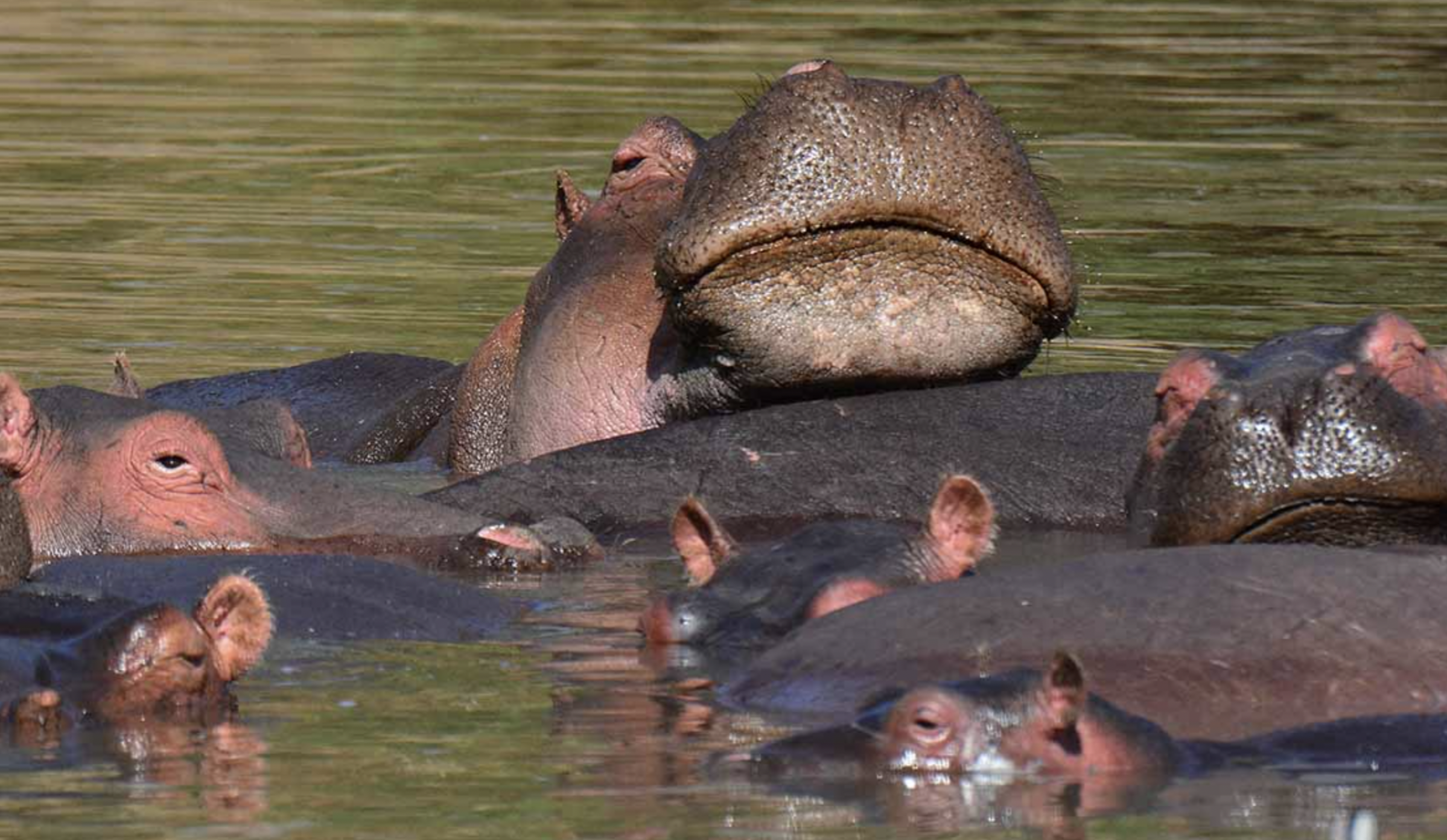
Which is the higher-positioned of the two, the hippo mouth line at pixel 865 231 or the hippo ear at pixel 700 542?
the hippo mouth line at pixel 865 231

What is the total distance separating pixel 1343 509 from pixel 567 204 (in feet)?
10.5

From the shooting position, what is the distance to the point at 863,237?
702 centimetres

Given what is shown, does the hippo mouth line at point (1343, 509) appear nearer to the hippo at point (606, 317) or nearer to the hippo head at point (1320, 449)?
the hippo head at point (1320, 449)

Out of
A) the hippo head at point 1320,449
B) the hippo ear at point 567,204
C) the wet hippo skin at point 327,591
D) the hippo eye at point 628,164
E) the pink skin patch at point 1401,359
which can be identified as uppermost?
the hippo eye at point 628,164

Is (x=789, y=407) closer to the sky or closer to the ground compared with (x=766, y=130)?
closer to the ground

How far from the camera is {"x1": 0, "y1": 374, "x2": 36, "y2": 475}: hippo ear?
6.73 m

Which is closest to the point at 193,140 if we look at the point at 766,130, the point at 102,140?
the point at 102,140

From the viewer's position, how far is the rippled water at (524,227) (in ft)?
14.4

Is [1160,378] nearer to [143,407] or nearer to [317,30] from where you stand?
[143,407]

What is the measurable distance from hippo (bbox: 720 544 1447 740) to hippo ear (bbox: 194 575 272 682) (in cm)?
77

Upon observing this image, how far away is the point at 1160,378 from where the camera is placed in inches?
248

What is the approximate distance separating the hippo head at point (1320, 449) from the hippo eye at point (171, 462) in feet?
7.00

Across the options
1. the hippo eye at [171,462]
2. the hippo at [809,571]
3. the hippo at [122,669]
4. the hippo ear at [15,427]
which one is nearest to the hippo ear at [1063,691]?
the hippo at [809,571]

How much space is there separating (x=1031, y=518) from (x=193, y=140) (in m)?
11.4
